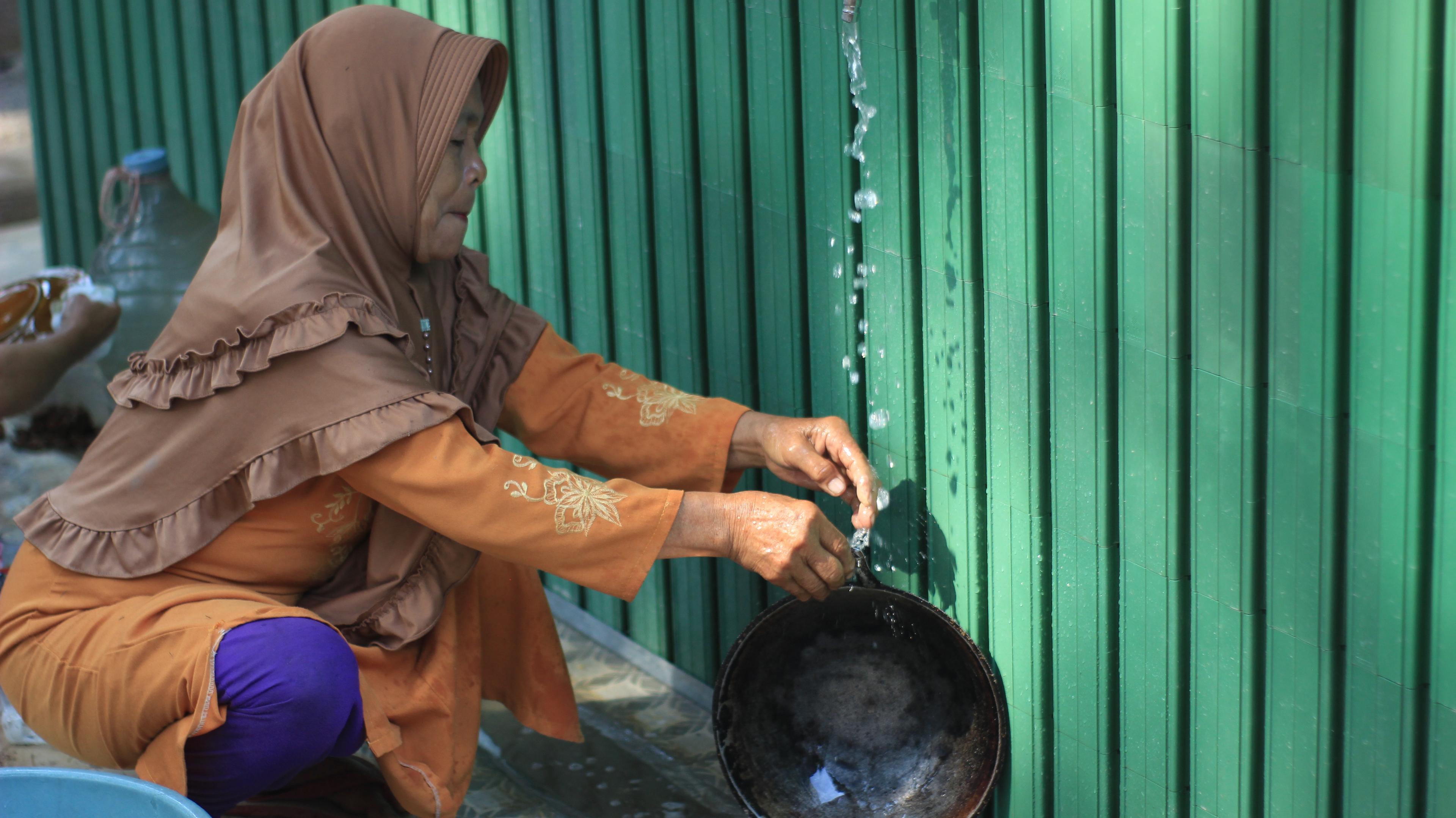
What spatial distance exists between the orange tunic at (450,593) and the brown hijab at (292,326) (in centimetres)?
7

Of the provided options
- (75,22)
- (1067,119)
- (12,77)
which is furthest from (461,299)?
(12,77)

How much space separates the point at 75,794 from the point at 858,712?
4.06 feet

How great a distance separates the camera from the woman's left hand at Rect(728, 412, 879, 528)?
2.44 metres

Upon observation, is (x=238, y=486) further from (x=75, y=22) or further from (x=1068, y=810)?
(x=75, y=22)

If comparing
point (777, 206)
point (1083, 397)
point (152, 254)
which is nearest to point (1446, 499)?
point (1083, 397)

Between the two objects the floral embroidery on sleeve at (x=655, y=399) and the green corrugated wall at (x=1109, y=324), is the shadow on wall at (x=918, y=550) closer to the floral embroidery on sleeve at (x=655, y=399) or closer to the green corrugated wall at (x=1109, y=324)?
the green corrugated wall at (x=1109, y=324)

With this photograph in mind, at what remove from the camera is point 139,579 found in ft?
8.20

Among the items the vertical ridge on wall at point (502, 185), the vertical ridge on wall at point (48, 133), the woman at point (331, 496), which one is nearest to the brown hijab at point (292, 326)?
the woman at point (331, 496)

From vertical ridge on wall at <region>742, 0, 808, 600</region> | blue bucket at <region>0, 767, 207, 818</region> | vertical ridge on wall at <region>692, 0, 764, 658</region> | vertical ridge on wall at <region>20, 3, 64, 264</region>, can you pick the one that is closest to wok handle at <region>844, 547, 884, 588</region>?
vertical ridge on wall at <region>742, 0, 808, 600</region>

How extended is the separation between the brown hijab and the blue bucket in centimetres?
51

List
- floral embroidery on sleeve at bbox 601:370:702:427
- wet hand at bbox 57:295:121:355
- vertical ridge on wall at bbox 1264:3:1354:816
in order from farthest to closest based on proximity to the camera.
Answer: wet hand at bbox 57:295:121:355 → floral embroidery on sleeve at bbox 601:370:702:427 → vertical ridge on wall at bbox 1264:3:1354:816

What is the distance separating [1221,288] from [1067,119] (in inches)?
12.6

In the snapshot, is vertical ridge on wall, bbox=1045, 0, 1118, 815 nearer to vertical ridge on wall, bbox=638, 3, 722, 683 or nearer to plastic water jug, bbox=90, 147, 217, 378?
vertical ridge on wall, bbox=638, 3, 722, 683

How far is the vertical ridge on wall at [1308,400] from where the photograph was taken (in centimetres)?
177
